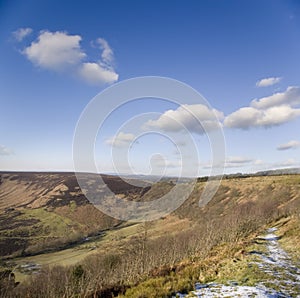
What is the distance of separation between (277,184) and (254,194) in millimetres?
6886

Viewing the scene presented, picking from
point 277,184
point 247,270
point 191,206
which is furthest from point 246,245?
point 191,206

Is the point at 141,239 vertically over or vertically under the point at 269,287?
under

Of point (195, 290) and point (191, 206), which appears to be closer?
point (195, 290)

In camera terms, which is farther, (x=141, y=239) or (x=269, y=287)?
(x=141, y=239)

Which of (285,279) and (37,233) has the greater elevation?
(285,279)

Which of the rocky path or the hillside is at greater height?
the rocky path

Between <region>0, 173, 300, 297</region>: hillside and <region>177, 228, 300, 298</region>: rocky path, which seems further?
<region>0, 173, 300, 297</region>: hillside

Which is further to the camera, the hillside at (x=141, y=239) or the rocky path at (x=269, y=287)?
the hillside at (x=141, y=239)

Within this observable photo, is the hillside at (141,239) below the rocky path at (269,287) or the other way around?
below

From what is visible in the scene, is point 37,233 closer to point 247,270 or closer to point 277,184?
point 277,184

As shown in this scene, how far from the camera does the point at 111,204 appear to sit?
131875 millimetres

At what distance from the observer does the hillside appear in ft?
42.8

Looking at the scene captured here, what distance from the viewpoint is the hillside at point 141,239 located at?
13.0m

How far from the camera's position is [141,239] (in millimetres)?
41938
